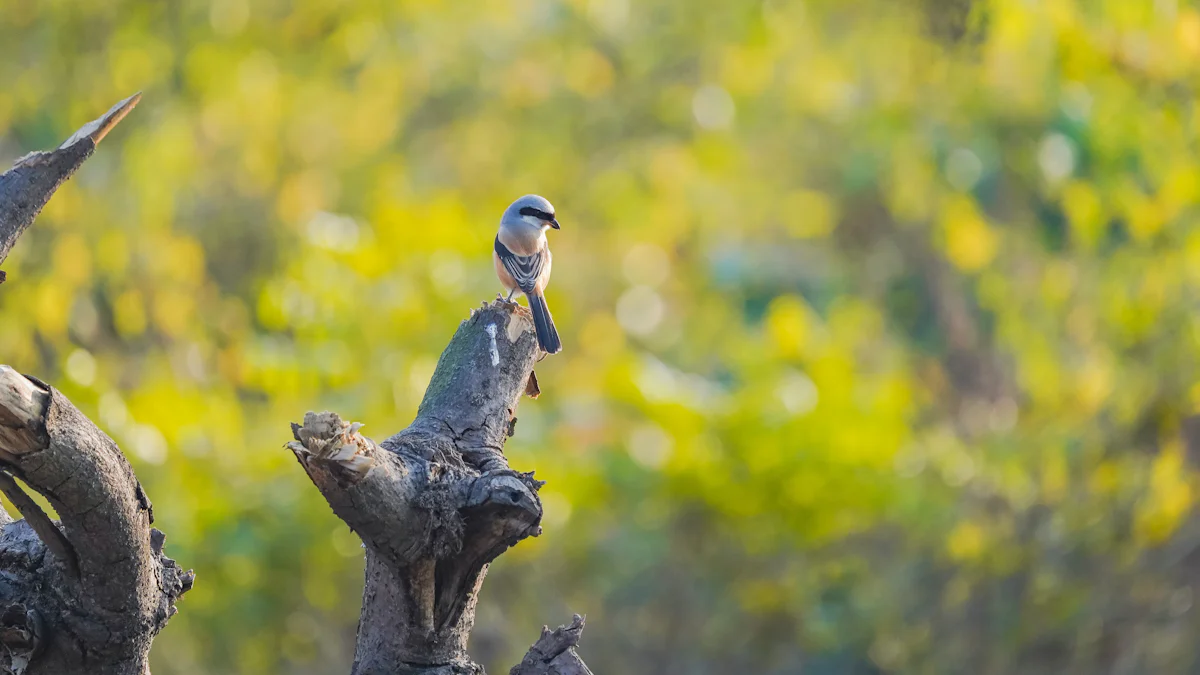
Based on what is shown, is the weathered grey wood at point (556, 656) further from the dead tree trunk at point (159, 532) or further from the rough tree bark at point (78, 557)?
the rough tree bark at point (78, 557)

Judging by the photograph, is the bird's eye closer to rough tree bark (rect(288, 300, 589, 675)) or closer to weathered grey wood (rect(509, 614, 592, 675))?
rough tree bark (rect(288, 300, 589, 675))

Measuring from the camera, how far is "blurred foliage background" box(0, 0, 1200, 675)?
5445 millimetres

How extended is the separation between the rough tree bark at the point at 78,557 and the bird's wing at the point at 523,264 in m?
1.26

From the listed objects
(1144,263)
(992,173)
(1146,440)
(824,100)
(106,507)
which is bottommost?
(106,507)

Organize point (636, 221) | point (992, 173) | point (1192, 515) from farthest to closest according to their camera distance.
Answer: point (636, 221) → point (992, 173) → point (1192, 515)

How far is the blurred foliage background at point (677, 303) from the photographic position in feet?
17.9

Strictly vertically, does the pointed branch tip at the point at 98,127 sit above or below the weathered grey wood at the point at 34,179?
above

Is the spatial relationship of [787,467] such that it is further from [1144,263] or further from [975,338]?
[975,338]

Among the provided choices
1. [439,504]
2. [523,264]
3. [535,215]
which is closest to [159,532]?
[439,504]

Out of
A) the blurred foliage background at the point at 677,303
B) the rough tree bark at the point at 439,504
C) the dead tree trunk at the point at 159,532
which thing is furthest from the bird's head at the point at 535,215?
the blurred foliage background at the point at 677,303

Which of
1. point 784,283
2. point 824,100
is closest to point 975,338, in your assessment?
point 784,283

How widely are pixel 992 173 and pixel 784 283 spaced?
9.17ft

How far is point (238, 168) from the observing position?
336 inches

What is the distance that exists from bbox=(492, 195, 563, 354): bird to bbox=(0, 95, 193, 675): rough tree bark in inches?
45.2
